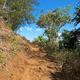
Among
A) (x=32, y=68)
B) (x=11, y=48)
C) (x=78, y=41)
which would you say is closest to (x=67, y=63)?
(x=32, y=68)

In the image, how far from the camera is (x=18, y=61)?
15602mm

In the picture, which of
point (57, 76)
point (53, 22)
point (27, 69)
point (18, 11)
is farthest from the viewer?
point (53, 22)

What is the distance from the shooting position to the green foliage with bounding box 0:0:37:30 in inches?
1325

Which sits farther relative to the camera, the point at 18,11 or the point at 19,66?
the point at 18,11

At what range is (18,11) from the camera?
34.0 meters

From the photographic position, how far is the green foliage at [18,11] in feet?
110

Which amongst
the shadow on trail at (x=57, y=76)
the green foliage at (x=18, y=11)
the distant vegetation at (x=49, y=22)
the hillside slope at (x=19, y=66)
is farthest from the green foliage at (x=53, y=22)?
the shadow on trail at (x=57, y=76)

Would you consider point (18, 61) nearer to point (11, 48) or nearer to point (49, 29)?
point (11, 48)

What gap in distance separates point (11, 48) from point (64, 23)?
24112 millimetres

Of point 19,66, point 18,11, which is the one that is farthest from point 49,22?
point 19,66

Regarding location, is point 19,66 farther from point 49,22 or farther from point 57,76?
point 49,22

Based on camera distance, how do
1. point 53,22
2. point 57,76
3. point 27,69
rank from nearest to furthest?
point 57,76, point 27,69, point 53,22

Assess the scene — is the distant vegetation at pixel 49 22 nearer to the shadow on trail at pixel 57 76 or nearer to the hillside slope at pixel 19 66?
the hillside slope at pixel 19 66

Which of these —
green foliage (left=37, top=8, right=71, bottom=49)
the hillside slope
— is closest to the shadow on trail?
the hillside slope
